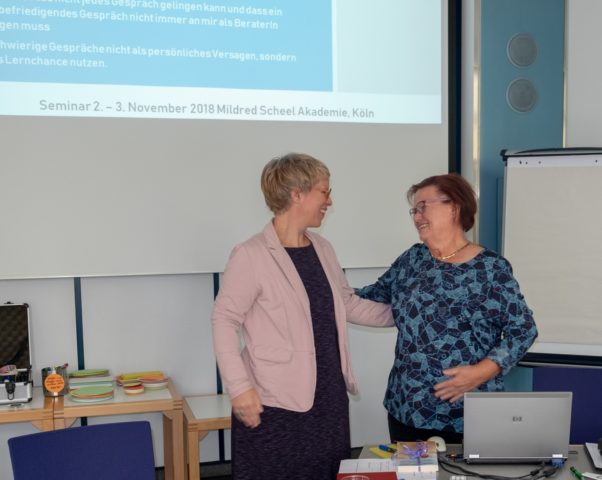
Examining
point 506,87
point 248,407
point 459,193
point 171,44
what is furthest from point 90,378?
point 506,87

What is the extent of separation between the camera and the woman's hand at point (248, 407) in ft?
6.55

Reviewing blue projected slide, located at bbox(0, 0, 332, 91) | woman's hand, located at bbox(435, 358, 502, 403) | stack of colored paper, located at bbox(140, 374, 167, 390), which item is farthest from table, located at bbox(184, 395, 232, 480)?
blue projected slide, located at bbox(0, 0, 332, 91)

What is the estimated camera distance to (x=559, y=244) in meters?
3.40

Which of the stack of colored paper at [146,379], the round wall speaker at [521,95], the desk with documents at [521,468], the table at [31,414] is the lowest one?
the table at [31,414]

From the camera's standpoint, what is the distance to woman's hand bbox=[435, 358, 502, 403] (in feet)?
6.86

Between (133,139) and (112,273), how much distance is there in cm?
65

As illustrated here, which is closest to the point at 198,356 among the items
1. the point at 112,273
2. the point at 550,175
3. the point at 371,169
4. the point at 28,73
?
the point at 112,273

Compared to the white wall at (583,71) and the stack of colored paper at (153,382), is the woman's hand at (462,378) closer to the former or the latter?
the stack of colored paper at (153,382)

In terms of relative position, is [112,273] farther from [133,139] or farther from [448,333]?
[448,333]

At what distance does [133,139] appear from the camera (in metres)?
3.20

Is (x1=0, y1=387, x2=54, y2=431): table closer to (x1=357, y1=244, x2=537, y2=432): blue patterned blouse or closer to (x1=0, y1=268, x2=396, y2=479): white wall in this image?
(x1=0, y1=268, x2=396, y2=479): white wall

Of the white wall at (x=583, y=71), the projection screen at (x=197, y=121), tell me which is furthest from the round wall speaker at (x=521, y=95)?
the projection screen at (x=197, y=121)

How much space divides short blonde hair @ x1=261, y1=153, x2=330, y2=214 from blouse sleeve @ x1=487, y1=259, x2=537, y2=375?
2.19 ft

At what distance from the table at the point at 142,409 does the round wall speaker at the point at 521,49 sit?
2596 mm
